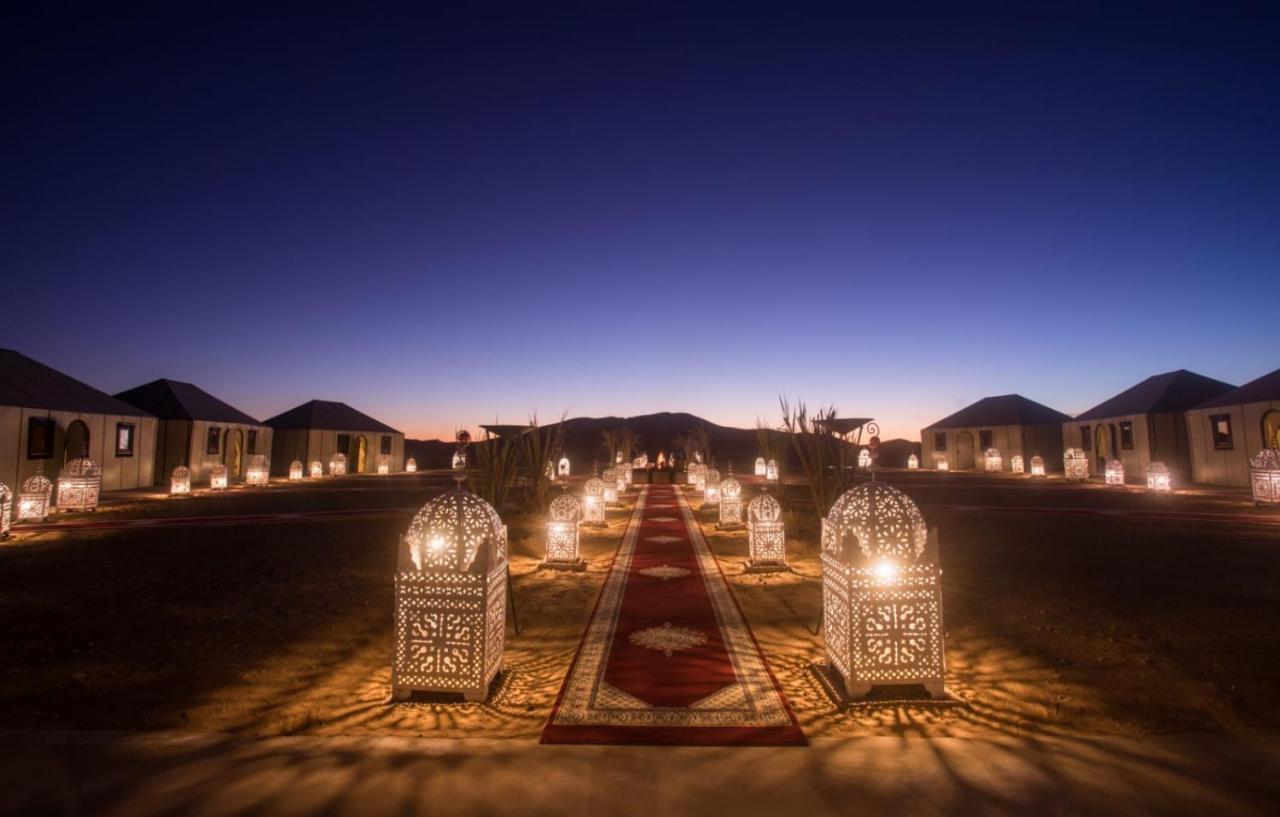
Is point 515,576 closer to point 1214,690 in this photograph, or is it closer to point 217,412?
point 1214,690

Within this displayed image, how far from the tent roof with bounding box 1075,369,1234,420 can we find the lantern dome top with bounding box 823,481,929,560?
89.7ft

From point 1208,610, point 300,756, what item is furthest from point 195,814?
point 1208,610

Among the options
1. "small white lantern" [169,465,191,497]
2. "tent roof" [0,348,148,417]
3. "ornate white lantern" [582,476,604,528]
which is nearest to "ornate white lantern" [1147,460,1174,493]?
"ornate white lantern" [582,476,604,528]

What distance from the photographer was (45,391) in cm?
1736

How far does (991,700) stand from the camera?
3.76 meters

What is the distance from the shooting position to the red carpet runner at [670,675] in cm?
324

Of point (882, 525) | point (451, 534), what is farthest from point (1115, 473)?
point (451, 534)

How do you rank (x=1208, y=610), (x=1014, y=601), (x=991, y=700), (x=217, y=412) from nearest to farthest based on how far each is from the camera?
(x=991, y=700) < (x=1208, y=610) < (x=1014, y=601) < (x=217, y=412)

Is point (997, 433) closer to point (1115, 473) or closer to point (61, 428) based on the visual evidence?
point (1115, 473)

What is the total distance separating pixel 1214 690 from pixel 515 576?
671 cm

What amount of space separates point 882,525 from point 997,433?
35099mm

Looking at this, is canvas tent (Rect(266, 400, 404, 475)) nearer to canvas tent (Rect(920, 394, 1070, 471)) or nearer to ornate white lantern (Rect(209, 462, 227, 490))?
ornate white lantern (Rect(209, 462, 227, 490))

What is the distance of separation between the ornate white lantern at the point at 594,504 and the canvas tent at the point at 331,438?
81.5ft

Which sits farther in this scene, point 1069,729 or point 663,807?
point 1069,729
